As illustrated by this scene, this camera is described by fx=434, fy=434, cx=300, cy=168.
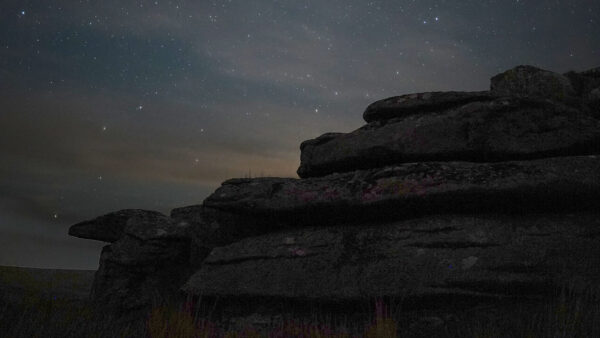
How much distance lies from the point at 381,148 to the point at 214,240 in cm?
570

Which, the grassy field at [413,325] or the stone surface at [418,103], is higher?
the stone surface at [418,103]

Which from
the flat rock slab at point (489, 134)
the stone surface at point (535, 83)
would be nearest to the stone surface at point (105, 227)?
the flat rock slab at point (489, 134)

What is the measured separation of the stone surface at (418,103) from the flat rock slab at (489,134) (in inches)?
8.7

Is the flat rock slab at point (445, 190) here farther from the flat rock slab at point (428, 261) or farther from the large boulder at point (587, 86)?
the large boulder at point (587, 86)

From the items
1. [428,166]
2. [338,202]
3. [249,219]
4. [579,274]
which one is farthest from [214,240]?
[579,274]

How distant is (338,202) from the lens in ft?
33.4

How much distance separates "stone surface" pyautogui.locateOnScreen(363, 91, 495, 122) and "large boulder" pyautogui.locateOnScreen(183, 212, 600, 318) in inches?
122

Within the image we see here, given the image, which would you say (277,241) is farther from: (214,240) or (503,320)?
(503,320)

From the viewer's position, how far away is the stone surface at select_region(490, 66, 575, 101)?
11.8 metres

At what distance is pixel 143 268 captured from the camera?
13.1 metres

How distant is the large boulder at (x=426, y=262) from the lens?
808 cm

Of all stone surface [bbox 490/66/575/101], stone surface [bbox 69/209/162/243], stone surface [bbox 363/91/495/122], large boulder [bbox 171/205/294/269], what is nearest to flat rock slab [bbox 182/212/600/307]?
large boulder [bbox 171/205/294/269]

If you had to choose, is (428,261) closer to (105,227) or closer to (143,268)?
(143,268)

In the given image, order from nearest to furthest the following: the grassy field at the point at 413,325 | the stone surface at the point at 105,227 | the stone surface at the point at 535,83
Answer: the grassy field at the point at 413,325
the stone surface at the point at 535,83
the stone surface at the point at 105,227
